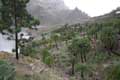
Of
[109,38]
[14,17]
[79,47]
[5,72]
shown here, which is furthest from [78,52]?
[5,72]

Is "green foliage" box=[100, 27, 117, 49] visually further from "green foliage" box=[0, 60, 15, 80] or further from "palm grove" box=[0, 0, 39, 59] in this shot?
"green foliage" box=[0, 60, 15, 80]

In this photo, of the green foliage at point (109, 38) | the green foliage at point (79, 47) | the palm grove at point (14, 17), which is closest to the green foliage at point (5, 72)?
the palm grove at point (14, 17)

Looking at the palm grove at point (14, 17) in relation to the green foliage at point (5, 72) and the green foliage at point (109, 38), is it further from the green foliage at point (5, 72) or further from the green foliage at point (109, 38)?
the green foliage at point (109, 38)

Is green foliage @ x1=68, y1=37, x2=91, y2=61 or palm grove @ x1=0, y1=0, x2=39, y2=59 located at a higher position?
palm grove @ x1=0, y1=0, x2=39, y2=59

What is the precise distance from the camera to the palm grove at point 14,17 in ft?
116

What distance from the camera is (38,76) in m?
33.7

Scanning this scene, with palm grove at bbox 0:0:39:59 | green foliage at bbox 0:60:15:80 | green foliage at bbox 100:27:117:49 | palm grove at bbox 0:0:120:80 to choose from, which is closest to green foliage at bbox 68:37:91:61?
palm grove at bbox 0:0:120:80

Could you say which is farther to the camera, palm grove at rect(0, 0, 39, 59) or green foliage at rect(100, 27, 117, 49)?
green foliage at rect(100, 27, 117, 49)

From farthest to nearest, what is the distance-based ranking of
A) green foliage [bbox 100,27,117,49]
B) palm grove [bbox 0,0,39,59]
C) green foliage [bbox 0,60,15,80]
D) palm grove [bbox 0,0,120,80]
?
green foliage [bbox 100,27,117,49] → palm grove [bbox 0,0,120,80] → palm grove [bbox 0,0,39,59] → green foliage [bbox 0,60,15,80]

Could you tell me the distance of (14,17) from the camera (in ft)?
120

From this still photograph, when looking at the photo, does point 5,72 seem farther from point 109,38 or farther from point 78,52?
point 109,38

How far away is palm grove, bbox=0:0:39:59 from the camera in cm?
3550

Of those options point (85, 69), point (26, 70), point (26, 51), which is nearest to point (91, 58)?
point (85, 69)

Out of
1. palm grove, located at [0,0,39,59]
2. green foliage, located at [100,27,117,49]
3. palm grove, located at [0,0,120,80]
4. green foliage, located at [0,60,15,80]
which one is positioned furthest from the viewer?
green foliage, located at [100,27,117,49]
